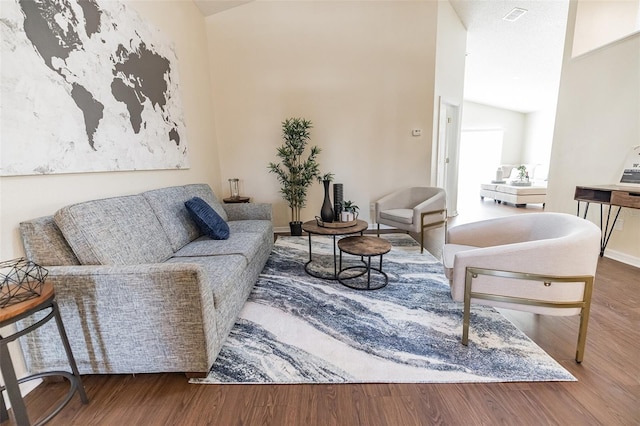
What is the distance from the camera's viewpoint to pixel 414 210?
347 cm

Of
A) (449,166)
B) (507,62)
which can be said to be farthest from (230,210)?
(507,62)

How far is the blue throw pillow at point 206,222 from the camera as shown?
2.50m

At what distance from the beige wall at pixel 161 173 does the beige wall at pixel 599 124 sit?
486 cm

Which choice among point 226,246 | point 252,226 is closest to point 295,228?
point 252,226

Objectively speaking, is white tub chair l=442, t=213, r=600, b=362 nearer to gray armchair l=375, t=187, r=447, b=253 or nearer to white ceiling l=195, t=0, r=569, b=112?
gray armchair l=375, t=187, r=447, b=253

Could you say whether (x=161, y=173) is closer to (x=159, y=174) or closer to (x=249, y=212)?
(x=159, y=174)

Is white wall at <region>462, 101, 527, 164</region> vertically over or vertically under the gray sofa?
over

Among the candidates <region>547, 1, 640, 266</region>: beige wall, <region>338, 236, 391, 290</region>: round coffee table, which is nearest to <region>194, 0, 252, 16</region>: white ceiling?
<region>338, 236, 391, 290</region>: round coffee table

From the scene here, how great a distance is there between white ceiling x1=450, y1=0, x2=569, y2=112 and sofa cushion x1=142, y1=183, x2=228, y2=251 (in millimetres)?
4780

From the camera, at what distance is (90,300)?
138 centimetres

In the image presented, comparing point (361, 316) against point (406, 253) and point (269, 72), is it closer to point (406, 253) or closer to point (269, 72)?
point (406, 253)

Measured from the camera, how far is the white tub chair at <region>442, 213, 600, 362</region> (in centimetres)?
147

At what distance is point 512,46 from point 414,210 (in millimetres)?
4013

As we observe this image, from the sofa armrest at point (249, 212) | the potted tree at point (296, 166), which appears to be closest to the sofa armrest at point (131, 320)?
the sofa armrest at point (249, 212)
